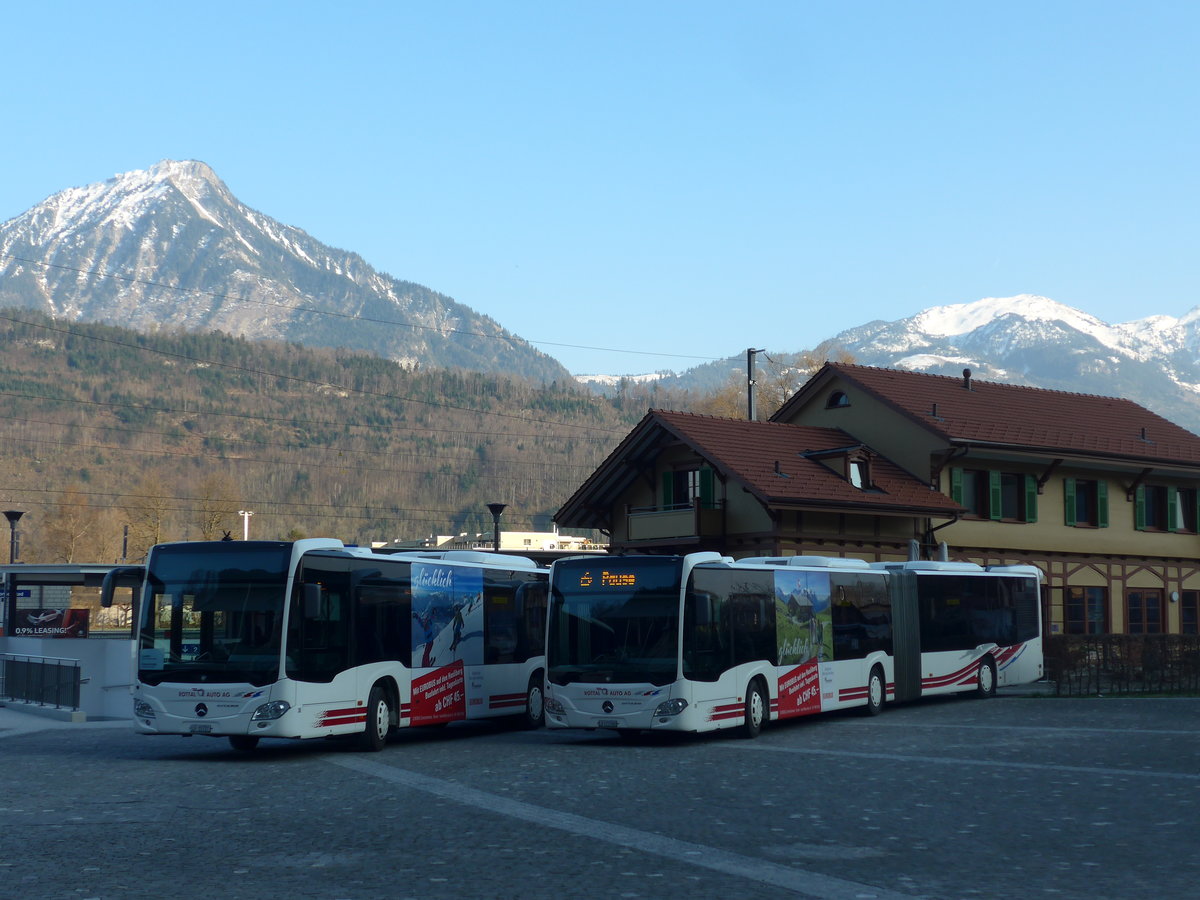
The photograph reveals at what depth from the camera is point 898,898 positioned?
9.55m

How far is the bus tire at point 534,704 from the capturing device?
84.2 feet

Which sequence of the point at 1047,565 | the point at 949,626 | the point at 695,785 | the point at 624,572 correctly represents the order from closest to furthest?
1. the point at 695,785
2. the point at 624,572
3. the point at 949,626
4. the point at 1047,565

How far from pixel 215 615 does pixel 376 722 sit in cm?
278

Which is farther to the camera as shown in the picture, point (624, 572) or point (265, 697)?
point (624, 572)

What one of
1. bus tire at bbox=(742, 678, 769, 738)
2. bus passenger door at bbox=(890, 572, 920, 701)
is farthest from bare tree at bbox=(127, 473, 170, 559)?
bus tire at bbox=(742, 678, 769, 738)

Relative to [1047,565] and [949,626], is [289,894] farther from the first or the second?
[1047,565]

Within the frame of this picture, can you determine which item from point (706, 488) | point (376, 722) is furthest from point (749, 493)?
point (376, 722)

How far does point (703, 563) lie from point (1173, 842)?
11345 millimetres

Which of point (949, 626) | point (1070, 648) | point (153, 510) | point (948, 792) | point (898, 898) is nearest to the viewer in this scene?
point (898, 898)

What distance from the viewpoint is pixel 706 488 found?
41125 mm

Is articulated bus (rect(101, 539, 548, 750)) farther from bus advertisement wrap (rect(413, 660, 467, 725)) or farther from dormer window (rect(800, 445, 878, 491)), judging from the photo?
dormer window (rect(800, 445, 878, 491))

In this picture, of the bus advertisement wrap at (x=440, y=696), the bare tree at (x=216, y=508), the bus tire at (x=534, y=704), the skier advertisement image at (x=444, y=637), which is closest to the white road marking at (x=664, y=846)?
the bus advertisement wrap at (x=440, y=696)

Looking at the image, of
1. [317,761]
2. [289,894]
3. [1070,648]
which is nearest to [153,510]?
[1070,648]

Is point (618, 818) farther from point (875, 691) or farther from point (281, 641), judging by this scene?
point (875, 691)
